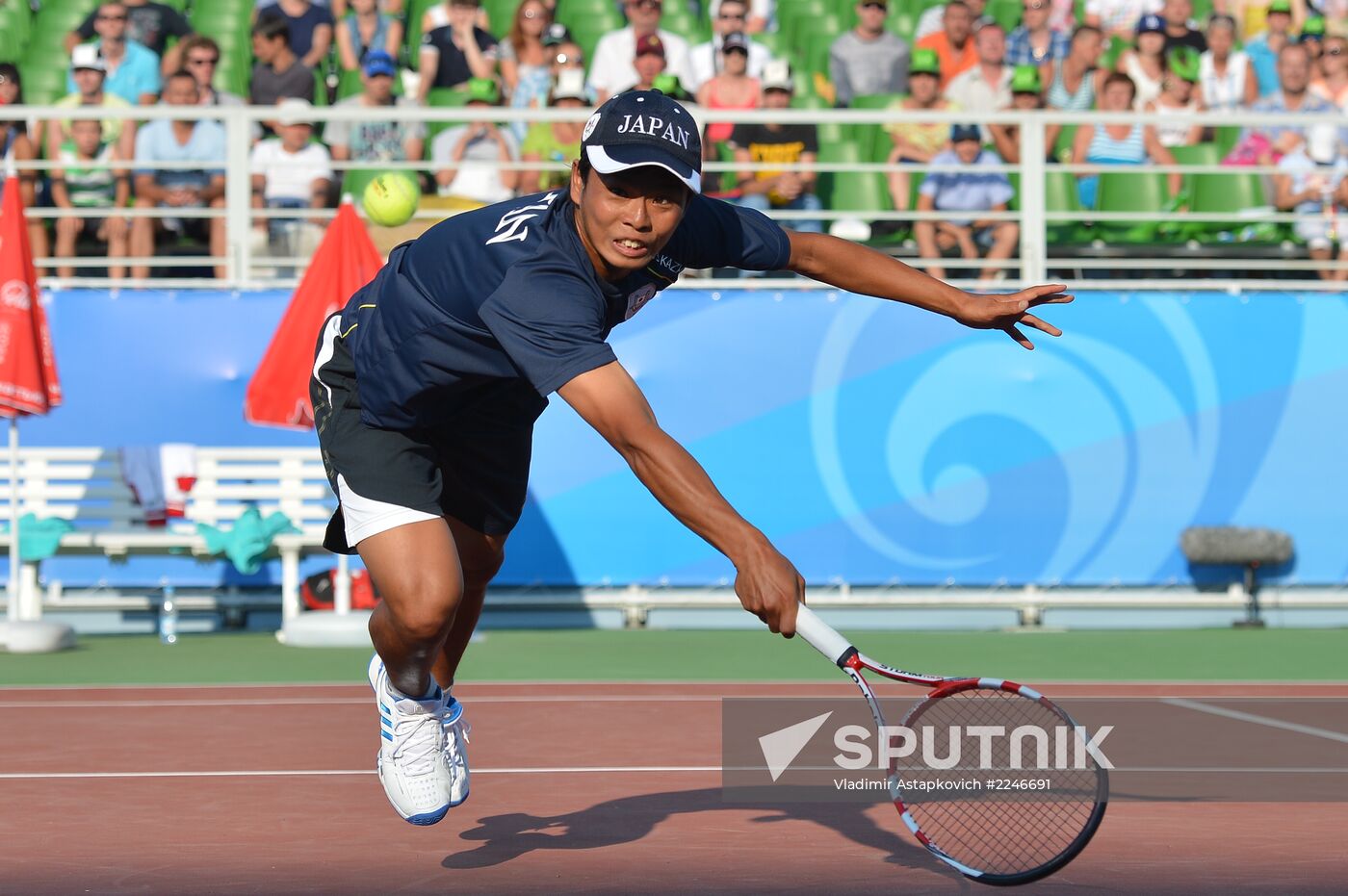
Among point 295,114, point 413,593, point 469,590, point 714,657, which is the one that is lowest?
point 714,657

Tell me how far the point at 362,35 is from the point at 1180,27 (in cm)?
718

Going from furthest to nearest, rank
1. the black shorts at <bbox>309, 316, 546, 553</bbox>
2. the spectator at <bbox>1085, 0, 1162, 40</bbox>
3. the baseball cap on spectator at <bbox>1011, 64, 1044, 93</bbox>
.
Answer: the spectator at <bbox>1085, 0, 1162, 40</bbox> → the baseball cap on spectator at <bbox>1011, 64, 1044, 93</bbox> → the black shorts at <bbox>309, 316, 546, 553</bbox>

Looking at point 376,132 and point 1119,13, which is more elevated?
point 1119,13

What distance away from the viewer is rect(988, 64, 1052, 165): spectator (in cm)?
1366

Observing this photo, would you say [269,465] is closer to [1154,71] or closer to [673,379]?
[673,379]

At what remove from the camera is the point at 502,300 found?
421cm

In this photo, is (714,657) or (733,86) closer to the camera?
(714,657)

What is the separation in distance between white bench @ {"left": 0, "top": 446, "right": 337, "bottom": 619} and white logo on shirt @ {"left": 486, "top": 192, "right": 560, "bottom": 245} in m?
7.56

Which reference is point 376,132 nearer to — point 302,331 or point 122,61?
point 122,61

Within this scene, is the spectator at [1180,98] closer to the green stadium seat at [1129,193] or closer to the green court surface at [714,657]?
the green stadium seat at [1129,193]

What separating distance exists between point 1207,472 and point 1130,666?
2.74 meters

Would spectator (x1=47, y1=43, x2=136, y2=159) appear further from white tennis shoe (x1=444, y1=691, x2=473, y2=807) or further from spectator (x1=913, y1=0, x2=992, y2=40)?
white tennis shoe (x1=444, y1=691, x2=473, y2=807)

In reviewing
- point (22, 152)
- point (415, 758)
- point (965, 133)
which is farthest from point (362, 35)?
point (415, 758)

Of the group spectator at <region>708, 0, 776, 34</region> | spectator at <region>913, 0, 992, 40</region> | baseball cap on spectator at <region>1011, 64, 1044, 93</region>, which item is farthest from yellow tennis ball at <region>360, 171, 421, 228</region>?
spectator at <region>913, 0, 992, 40</region>
